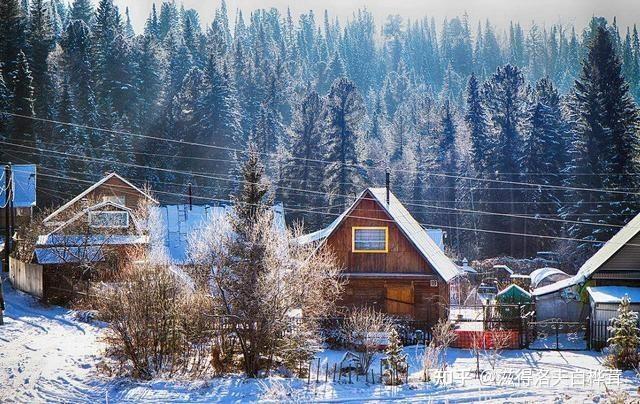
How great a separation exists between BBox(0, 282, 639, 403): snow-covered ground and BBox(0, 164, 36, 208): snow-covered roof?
28.5 metres

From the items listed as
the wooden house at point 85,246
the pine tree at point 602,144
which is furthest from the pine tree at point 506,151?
the wooden house at point 85,246

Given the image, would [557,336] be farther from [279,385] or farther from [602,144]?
[602,144]

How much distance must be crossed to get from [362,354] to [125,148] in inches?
1809

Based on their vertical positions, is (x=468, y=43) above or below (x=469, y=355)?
above

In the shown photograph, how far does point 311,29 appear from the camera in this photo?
15888cm

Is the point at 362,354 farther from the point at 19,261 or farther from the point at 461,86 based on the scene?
the point at 461,86

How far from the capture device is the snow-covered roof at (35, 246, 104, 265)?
103ft

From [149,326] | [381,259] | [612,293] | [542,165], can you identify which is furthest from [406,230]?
[542,165]

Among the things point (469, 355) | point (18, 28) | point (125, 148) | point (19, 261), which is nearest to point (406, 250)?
point (469, 355)

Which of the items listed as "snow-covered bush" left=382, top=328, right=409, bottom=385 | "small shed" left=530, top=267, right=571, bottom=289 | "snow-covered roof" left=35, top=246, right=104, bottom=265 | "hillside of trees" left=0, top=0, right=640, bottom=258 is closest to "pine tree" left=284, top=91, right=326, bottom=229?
"hillside of trees" left=0, top=0, right=640, bottom=258

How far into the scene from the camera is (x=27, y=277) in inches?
1292

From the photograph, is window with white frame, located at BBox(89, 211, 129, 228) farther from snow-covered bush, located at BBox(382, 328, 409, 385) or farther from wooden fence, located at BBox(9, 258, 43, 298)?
snow-covered bush, located at BBox(382, 328, 409, 385)

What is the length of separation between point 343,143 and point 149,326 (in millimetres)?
37318

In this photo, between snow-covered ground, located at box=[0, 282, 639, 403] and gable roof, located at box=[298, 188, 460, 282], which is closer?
snow-covered ground, located at box=[0, 282, 639, 403]
